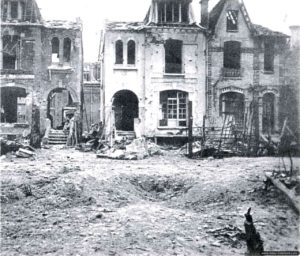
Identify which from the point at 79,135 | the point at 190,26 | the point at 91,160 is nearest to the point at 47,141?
the point at 79,135

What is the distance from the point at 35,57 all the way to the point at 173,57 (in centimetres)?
945

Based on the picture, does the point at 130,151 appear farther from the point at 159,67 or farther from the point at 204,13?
the point at 204,13

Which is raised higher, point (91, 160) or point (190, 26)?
point (190, 26)

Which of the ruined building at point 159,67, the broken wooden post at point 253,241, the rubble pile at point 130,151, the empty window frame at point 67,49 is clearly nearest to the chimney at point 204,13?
the ruined building at point 159,67

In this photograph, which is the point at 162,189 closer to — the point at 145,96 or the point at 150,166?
the point at 150,166

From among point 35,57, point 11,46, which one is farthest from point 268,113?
point 11,46

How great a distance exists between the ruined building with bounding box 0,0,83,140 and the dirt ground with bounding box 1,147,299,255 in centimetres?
1238

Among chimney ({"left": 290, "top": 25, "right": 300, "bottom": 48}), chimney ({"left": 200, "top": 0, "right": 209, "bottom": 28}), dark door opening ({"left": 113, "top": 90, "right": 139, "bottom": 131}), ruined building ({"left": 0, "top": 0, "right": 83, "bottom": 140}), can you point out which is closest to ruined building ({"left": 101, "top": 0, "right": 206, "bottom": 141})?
chimney ({"left": 200, "top": 0, "right": 209, "bottom": 28})

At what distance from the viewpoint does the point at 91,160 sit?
18016 millimetres

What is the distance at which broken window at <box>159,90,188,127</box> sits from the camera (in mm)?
25688

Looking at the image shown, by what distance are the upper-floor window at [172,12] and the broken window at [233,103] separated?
19.7 feet

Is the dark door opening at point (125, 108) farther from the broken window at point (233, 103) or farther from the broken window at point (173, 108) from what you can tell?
the broken window at point (233, 103)

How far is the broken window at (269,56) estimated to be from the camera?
26866 millimetres

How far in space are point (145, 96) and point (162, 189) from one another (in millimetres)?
13560
